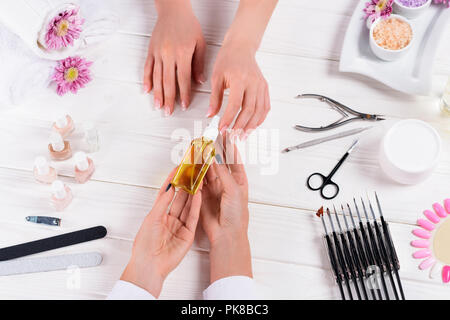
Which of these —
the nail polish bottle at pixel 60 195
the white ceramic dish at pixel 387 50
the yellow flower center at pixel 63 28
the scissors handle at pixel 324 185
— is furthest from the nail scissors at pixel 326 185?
the yellow flower center at pixel 63 28

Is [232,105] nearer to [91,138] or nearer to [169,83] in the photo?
[169,83]

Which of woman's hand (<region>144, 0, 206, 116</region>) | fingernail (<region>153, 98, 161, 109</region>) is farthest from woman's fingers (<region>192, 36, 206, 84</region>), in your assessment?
fingernail (<region>153, 98, 161, 109</region>)

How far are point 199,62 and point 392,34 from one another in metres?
0.43

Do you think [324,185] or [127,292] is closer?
[127,292]

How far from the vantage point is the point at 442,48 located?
3.02 feet

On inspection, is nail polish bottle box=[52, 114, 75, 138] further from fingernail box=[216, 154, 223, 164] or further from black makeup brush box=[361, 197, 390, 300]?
black makeup brush box=[361, 197, 390, 300]

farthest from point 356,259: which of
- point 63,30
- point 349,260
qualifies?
point 63,30

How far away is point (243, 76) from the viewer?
0.84m

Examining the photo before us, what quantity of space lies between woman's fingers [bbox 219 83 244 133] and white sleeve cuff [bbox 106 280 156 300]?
35cm

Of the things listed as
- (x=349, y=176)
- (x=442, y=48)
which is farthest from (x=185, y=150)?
(x=442, y=48)

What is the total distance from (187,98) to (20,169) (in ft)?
→ 1.25

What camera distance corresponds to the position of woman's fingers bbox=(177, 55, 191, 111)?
2.85ft

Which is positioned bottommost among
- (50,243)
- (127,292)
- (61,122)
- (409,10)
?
(127,292)
